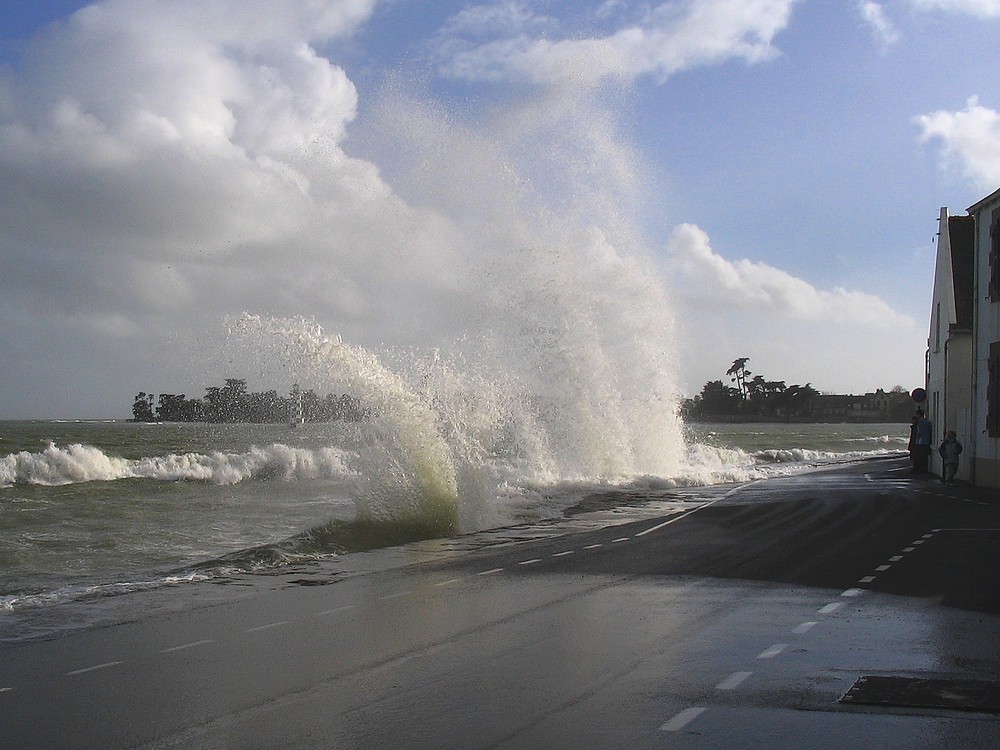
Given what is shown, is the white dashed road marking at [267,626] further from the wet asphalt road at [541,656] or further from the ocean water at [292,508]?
the ocean water at [292,508]

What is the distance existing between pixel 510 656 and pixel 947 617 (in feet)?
15.1

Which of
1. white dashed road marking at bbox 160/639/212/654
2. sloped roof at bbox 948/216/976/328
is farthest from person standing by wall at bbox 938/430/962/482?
white dashed road marking at bbox 160/639/212/654

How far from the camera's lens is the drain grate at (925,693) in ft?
22.2

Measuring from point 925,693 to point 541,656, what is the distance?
2.89 m

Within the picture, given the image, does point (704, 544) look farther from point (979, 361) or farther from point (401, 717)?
point (979, 361)

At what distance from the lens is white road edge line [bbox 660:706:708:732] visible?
20.5 feet

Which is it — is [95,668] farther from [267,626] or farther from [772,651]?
[772,651]

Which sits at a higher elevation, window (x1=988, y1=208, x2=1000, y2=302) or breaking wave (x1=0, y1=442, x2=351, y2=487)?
window (x1=988, y1=208, x2=1000, y2=302)

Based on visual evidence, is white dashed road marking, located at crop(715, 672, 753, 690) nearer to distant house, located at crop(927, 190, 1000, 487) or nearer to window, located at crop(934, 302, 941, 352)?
distant house, located at crop(927, 190, 1000, 487)

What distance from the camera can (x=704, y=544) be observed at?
16750 millimetres

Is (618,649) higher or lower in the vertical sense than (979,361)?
lower

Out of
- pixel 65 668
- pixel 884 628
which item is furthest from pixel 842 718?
pixel 65 668

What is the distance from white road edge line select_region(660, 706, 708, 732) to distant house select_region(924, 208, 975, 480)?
2459 centimetres

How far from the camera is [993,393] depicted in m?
26.1
